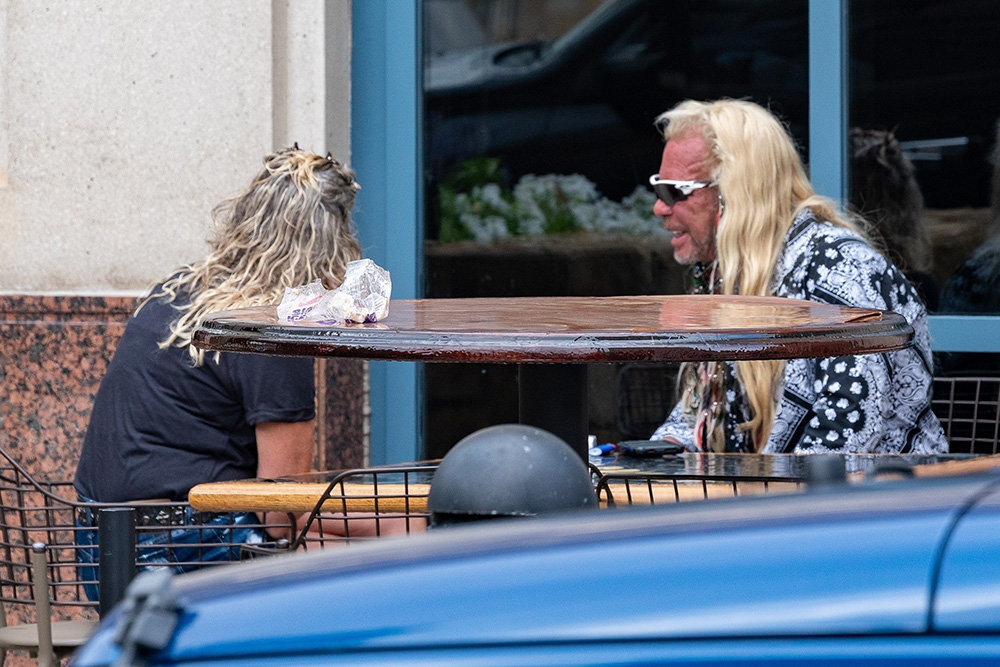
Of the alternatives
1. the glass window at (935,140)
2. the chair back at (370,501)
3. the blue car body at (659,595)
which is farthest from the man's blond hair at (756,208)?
the blue car body at (659,595)

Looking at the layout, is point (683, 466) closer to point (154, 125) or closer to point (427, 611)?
point (427, 611)

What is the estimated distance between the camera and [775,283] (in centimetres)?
391

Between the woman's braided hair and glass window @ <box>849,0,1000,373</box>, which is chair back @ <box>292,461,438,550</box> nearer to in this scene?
the woman's braided hair

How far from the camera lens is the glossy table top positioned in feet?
6.93

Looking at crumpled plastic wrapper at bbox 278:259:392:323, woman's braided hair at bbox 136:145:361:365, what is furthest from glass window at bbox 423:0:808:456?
crumpled plastic wrapper at bbox 278:259:392:323

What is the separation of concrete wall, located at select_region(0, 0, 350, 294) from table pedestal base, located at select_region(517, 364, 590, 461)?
8.29 feet

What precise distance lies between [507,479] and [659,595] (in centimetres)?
68

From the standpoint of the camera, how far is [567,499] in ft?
6.05

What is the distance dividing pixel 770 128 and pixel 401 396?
76.4 inches

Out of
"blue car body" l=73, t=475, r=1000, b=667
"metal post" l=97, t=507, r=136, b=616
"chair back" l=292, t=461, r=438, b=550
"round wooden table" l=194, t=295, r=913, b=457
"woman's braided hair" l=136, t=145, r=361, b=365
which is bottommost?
"metal post" l=97, t=507, r=136, b=616

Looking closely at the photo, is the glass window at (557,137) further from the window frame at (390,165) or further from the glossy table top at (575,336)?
the glossy table top at (575,336)

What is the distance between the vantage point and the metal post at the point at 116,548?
2.69 meters

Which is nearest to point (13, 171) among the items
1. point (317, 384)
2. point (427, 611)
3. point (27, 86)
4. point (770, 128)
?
point (27, 86)

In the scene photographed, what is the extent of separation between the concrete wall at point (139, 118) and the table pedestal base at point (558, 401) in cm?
253
